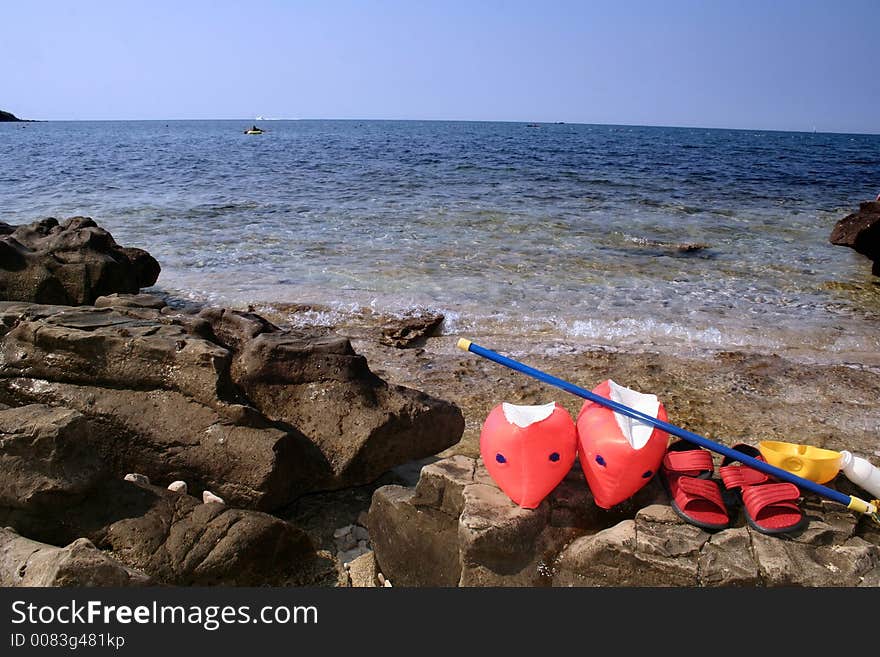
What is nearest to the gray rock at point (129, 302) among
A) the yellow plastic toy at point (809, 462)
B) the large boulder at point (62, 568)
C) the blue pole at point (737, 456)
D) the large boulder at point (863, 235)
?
the large boulder at point (62, 568)

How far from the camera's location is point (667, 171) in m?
29.4

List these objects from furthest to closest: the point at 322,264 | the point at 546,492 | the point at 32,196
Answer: the point at 32,196
the point at 322,264
the point at 546,492

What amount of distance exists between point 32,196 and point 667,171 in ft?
83.7

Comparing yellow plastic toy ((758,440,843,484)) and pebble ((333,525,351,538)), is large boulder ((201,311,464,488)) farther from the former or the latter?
yellow plastic toy ((758,440,843,484))

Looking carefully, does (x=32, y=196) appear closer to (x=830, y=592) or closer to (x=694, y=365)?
(x=694, y=365)

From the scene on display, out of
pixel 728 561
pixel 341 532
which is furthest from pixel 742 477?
pixel 341 532

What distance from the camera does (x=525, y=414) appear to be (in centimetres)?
324

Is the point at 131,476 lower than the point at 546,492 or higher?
lower

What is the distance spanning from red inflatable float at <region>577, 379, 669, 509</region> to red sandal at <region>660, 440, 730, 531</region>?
3.6 inches

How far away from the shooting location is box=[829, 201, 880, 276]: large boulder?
36.3ft

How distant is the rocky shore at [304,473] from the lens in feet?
9.55

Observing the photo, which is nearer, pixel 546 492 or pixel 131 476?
pixel 546 492

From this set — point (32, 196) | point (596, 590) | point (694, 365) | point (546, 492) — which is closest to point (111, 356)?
point (546, 492)

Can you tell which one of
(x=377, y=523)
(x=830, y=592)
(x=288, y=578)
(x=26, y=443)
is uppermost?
(x=26, y=443)
